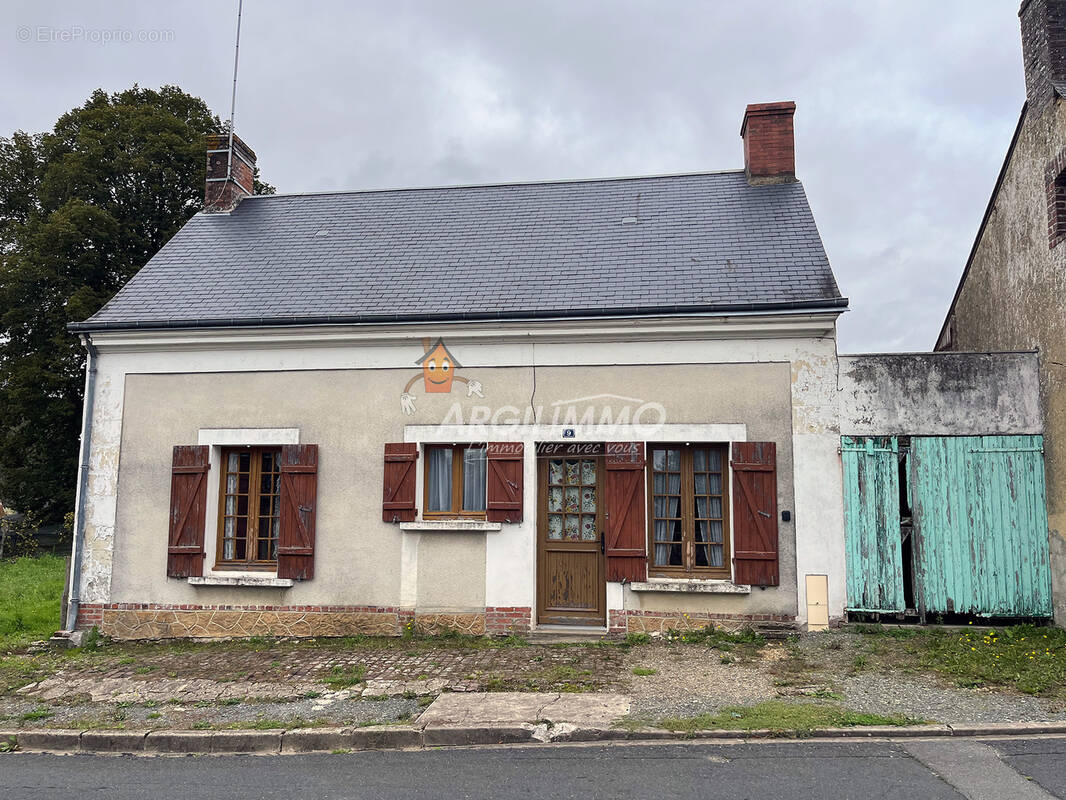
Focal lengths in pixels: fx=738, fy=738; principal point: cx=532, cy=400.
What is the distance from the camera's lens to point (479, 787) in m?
4.51

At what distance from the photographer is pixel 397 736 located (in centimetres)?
537

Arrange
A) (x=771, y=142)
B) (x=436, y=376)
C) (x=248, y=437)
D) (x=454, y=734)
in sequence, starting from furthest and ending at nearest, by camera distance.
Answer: (x=771, y=142)
(x=248, y=437)
(x=436, y=376)
(x=454, y=734)

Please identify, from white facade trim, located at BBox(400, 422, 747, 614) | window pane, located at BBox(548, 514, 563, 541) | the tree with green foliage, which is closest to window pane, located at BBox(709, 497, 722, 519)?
white facade trim, located at BBox(400, 422, 747, 614)

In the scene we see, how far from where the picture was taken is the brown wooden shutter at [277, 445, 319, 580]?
28.1 ft

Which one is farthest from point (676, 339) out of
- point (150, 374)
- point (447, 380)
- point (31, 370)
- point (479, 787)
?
point (31, 370)

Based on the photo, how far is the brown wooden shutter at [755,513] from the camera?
7922 mm

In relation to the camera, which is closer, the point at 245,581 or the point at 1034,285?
the point at 1034,285

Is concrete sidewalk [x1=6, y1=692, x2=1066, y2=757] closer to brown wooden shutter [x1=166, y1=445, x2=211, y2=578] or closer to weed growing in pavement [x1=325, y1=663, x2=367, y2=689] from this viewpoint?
weed growing in pavement [x1=325, y1=663, x2=367, y2=689]

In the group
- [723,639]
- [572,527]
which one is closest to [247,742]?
[572,527]

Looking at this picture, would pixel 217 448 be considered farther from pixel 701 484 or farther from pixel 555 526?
pixel 701 484

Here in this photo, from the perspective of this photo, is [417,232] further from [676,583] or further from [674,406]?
[676,583]

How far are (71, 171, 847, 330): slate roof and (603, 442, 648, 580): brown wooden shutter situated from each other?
163 cm

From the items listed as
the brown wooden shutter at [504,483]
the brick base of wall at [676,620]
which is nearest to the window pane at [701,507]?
the brick base of wall at [676,620]

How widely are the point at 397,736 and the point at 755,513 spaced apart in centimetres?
445
